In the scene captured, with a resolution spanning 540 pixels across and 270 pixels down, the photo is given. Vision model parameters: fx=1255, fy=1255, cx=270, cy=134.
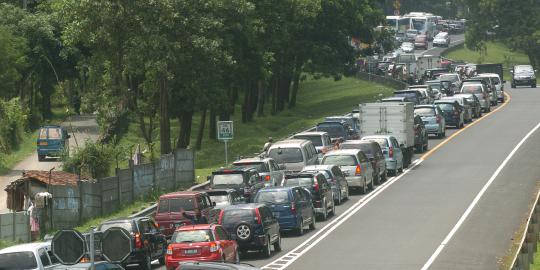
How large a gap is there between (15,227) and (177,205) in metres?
5.89

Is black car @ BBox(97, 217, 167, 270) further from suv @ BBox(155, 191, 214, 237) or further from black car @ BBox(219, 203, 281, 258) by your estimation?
suv @ BBox(155, 191, 214, 237)

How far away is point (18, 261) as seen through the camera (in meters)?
24.9

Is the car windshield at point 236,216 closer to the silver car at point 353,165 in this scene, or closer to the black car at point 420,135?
the silver car at point 353,165

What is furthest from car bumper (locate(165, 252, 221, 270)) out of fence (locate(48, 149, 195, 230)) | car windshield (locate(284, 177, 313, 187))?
fence (locate(48, 149, 195, 230))

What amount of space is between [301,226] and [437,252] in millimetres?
5223

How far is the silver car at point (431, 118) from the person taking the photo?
61.7 metres

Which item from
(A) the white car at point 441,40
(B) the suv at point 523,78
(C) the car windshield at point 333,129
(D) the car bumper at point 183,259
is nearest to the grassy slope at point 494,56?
(A) the white car at point 441,40

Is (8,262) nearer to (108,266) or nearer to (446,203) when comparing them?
(108,266)

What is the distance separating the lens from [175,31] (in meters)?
58.4

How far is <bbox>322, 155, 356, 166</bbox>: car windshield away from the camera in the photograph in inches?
1764

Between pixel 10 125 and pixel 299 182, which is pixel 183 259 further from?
pixel 10 125

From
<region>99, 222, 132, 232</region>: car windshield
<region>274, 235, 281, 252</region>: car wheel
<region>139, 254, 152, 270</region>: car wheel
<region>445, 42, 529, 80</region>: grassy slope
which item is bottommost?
<region>139, 254, 152, 270</region>: car wheel

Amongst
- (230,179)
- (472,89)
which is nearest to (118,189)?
(230,179)

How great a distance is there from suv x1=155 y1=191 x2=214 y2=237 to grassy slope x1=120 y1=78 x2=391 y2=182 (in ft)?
50.0
